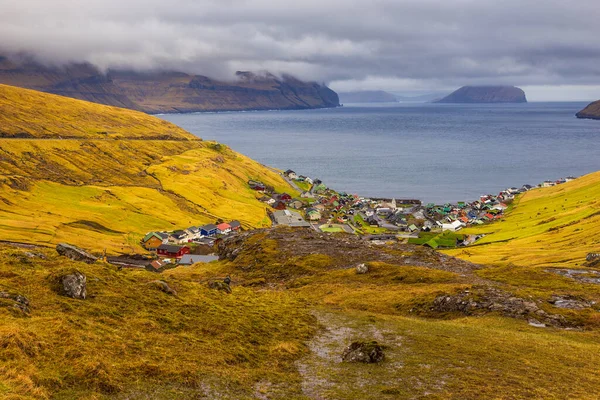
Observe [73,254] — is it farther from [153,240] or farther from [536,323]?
[153,240]

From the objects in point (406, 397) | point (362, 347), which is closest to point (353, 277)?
point (362, 347)

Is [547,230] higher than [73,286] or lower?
lower

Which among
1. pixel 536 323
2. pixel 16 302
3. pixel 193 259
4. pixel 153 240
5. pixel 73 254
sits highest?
pixel 16 302

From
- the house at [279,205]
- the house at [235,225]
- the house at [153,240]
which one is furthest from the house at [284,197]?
the house at [153,240]

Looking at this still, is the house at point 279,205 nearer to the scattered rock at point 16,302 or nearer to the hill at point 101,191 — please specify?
the hill at point 101,191

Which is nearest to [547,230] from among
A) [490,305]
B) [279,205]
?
[490,305]

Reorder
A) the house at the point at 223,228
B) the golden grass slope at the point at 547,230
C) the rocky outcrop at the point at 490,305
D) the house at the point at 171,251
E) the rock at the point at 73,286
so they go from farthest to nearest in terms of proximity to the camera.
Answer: the house at the point at 223,228
the house at the point at 171,251
the golden grass slope at the point at 547,230
the rocky outcrop at the point at 490,305
the rock at the point at 73,286

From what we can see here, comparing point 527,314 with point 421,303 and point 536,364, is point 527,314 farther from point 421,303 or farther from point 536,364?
point 536,364
